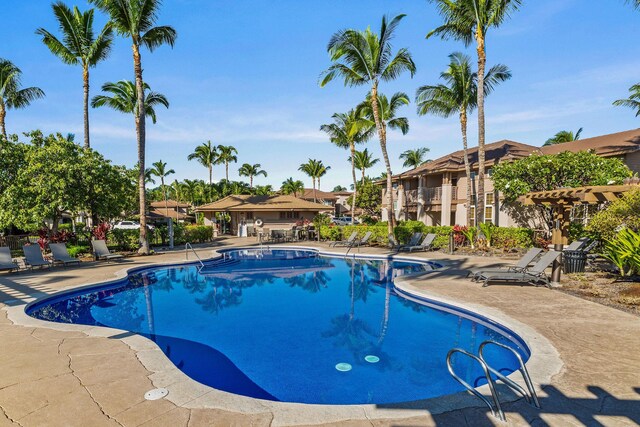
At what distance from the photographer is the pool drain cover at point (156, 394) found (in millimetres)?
4012

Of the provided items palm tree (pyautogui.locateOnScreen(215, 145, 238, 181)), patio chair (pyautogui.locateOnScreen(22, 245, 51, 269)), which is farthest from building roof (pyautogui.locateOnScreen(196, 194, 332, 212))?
palm tree (pyautogui.locateOnScreen(215, 145, 238, 181))

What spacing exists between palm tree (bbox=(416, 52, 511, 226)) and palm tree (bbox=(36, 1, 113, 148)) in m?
21.2

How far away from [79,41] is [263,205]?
16679 mm

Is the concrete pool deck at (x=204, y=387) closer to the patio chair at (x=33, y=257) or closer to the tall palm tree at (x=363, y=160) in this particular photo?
the patio chair at (x=33, y=257)

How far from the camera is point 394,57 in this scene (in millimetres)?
19328

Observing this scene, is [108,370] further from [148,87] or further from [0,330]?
[148,87]

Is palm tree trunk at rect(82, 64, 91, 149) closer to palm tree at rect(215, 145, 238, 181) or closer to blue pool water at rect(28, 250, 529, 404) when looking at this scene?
blue pool water at rect(28, 250, 529, 404)

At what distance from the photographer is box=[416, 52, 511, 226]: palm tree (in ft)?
72.1

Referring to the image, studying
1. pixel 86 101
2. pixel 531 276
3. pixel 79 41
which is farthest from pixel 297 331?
pixel 79 41

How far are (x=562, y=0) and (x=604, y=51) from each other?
368cm

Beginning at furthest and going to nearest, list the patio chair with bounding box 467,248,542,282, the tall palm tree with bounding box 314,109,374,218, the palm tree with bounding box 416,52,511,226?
1. the tall palm tree with bounding box 314,109,374,218
2. the palm tree with bounding box 416,52,511,226
3. the patio chair with bounding box 467,248,542,282

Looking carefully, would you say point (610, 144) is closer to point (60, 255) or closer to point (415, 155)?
point (60, 255)

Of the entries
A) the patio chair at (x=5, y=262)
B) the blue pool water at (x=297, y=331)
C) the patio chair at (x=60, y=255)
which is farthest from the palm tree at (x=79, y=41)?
the blue pool water at (x=297, y=331)

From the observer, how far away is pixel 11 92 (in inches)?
979
